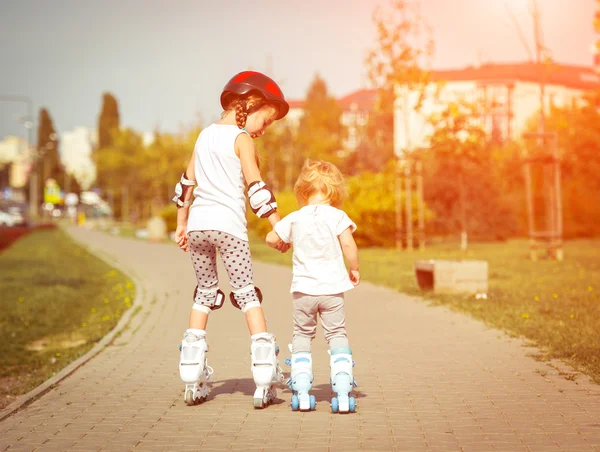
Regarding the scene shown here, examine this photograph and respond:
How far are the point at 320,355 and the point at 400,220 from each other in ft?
62.7

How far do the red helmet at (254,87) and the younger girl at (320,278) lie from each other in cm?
50

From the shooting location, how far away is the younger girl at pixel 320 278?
5703 millimetres

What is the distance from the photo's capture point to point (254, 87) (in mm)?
5781

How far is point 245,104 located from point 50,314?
30.4 feet

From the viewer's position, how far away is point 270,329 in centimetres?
1009

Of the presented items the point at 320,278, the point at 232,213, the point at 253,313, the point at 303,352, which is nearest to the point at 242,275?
the point at 253,313

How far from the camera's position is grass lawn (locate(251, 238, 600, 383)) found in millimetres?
8578

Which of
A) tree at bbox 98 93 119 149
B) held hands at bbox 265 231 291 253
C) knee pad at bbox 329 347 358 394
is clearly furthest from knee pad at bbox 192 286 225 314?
tree at bbox 98 93 119 149

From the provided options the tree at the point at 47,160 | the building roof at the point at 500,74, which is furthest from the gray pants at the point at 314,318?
the tree at the point at 47,160

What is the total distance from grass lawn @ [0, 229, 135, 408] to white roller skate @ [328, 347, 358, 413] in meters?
2.86

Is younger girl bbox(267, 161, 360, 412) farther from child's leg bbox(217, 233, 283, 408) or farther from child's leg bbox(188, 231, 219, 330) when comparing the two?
child's leg bbox(188, 231, 219, 330)

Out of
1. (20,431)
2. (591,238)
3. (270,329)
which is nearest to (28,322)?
(270,329)

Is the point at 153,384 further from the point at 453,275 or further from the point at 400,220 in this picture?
the point at 400,220

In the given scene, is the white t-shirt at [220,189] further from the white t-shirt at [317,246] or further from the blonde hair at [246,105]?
the white t-shirt at [317,246]
